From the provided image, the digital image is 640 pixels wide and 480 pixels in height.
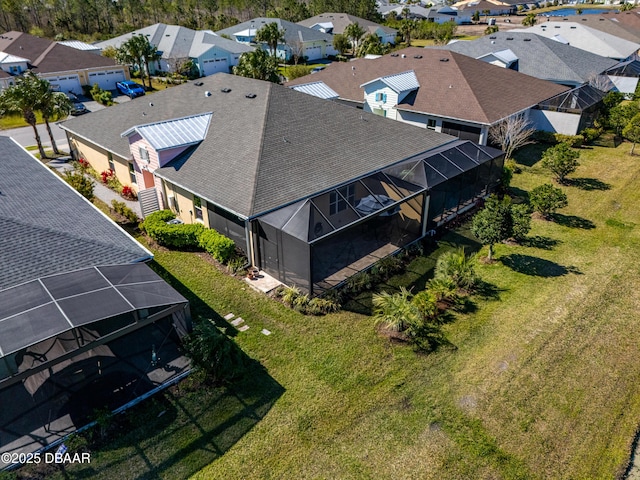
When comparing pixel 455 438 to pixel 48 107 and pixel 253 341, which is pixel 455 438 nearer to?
pixel 253 341

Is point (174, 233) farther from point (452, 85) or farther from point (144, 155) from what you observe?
point (452, 85)

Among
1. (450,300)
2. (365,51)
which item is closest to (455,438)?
(450,300)

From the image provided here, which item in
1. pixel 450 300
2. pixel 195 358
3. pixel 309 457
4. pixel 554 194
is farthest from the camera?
pixel 554 194

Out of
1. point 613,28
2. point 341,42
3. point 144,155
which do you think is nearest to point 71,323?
point 144,155

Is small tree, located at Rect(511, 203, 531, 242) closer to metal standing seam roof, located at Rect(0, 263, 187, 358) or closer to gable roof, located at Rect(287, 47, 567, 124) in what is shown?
gable roof, located at Rect(287, 47, 567, 124)

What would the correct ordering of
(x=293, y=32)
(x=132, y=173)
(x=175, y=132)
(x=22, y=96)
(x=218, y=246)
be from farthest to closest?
(x=293, y=32) → (x=22, y=96) → (x=132, y=173) → (x=175, y=132) → (x=218, y=246)

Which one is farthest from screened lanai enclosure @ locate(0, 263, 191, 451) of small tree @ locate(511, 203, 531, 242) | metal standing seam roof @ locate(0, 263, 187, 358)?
small tree @ locate(511, 203, 531, 242)
